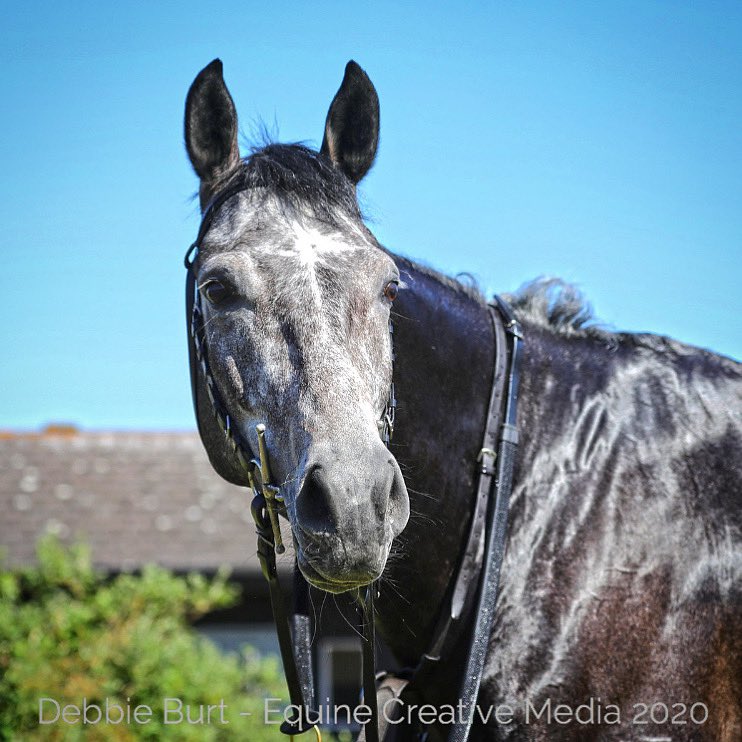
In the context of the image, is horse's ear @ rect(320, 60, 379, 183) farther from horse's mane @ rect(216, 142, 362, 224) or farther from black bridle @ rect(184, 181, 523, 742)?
black bridle @ rect(184, 181, 523, 742)

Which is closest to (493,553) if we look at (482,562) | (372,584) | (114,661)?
(482,562)

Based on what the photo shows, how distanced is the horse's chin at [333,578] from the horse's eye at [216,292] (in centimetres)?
93

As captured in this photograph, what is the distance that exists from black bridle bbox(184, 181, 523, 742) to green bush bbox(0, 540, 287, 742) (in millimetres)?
4368

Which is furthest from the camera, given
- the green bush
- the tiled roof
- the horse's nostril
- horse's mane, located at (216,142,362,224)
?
the tiled roof

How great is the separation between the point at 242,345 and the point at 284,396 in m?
0.27

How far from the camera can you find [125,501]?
14.8 meters

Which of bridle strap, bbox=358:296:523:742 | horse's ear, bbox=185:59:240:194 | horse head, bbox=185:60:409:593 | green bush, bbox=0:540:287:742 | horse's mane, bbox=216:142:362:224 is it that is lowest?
green bush, bbox=0:540:287:742

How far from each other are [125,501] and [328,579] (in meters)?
13.2

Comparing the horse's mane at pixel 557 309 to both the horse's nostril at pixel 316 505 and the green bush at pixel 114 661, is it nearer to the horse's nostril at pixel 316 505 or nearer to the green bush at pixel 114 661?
the horse's nostril at pixel 316 505

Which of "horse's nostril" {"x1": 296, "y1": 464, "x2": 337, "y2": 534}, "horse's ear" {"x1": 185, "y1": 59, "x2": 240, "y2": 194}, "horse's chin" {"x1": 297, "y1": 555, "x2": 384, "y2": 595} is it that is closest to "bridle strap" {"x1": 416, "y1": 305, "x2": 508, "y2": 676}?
"horse's chin" {"x1": 297, "y1": 555, "x2": 384, "y2": 595}

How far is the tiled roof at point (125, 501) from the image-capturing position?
13367 mm

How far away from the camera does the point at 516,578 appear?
9.72 ft

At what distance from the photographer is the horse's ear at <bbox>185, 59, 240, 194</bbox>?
326cm

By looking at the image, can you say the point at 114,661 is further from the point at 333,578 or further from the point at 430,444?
the point at 333,578
